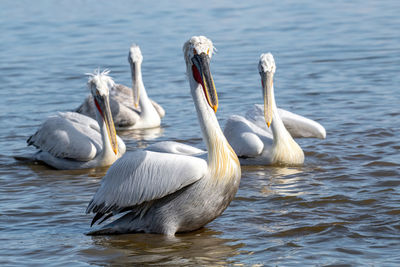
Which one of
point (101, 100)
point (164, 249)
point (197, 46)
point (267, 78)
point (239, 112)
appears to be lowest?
point (164, 249)

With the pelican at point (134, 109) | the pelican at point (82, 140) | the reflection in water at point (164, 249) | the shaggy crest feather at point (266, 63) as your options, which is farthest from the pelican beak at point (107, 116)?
the reflection in water at point (164, 249)

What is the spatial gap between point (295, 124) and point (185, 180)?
3.23m

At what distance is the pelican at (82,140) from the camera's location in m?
7.48

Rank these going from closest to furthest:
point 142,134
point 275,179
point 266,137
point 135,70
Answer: point 275,179 < point 266,137 < point 142,134 < point 135,70

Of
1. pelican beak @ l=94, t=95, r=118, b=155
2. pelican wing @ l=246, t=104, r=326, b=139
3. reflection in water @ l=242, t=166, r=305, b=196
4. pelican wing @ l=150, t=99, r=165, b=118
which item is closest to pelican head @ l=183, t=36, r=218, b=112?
reflection in water @ l=242, t=166, r=305, b=196

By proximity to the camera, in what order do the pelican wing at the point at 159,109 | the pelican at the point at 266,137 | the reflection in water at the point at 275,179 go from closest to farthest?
1. the reflection in water at the point at 275,179
2. the pelican at the point at 266,137
3. the pelican wing at the point at 159,109

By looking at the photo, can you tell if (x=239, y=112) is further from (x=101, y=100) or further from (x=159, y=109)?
(x=101, y=100)

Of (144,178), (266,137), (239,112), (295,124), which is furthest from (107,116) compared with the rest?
(144,178)

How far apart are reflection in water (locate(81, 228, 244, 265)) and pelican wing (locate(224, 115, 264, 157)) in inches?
72.7

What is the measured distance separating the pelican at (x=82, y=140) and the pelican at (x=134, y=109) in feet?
4.15

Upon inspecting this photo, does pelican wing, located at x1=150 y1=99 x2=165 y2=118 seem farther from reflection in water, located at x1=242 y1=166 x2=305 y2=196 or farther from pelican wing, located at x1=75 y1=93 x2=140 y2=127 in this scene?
reflection in water, located at x1=242 y1=166 x2=305 y2=196

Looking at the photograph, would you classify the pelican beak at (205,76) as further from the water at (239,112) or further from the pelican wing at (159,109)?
the pelican wing at (159,109)

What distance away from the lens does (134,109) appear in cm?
962

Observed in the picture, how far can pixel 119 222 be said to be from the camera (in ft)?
17.6
